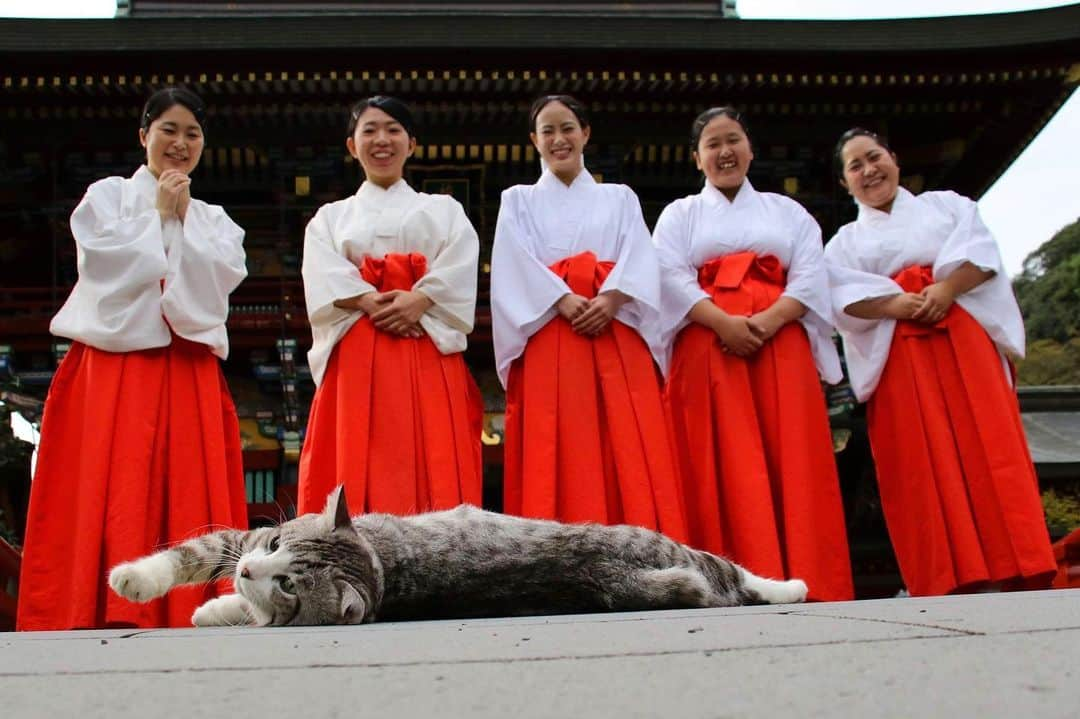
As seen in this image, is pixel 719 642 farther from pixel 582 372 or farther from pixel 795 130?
pixel 795 130

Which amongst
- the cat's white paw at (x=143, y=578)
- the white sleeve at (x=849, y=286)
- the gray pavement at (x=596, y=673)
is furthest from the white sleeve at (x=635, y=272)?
the gray pavement at (x=596, y=673)

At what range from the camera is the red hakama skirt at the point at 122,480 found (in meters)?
3.81

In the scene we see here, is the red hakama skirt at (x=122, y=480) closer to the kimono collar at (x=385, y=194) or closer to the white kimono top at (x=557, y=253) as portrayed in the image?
the kimono collar at (x=385, y=194)

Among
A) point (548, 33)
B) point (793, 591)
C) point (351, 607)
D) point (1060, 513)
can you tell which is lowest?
point (1060, 513)

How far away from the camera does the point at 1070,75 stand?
8531 mm

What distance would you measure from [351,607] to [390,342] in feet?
6.92

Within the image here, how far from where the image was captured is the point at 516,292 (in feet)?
14.8

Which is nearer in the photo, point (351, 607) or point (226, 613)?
point (351, 607)

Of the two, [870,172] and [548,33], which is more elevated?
[548,33]

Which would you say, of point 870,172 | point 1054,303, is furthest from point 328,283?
point 1054,303

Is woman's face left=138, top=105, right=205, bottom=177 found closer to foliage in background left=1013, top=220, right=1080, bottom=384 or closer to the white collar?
the white collar

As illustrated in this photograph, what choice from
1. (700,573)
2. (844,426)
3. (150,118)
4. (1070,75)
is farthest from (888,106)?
(700,573)

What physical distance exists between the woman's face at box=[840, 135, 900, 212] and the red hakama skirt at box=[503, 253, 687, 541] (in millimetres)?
1350

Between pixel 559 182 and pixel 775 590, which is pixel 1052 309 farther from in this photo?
pixel 775 590
